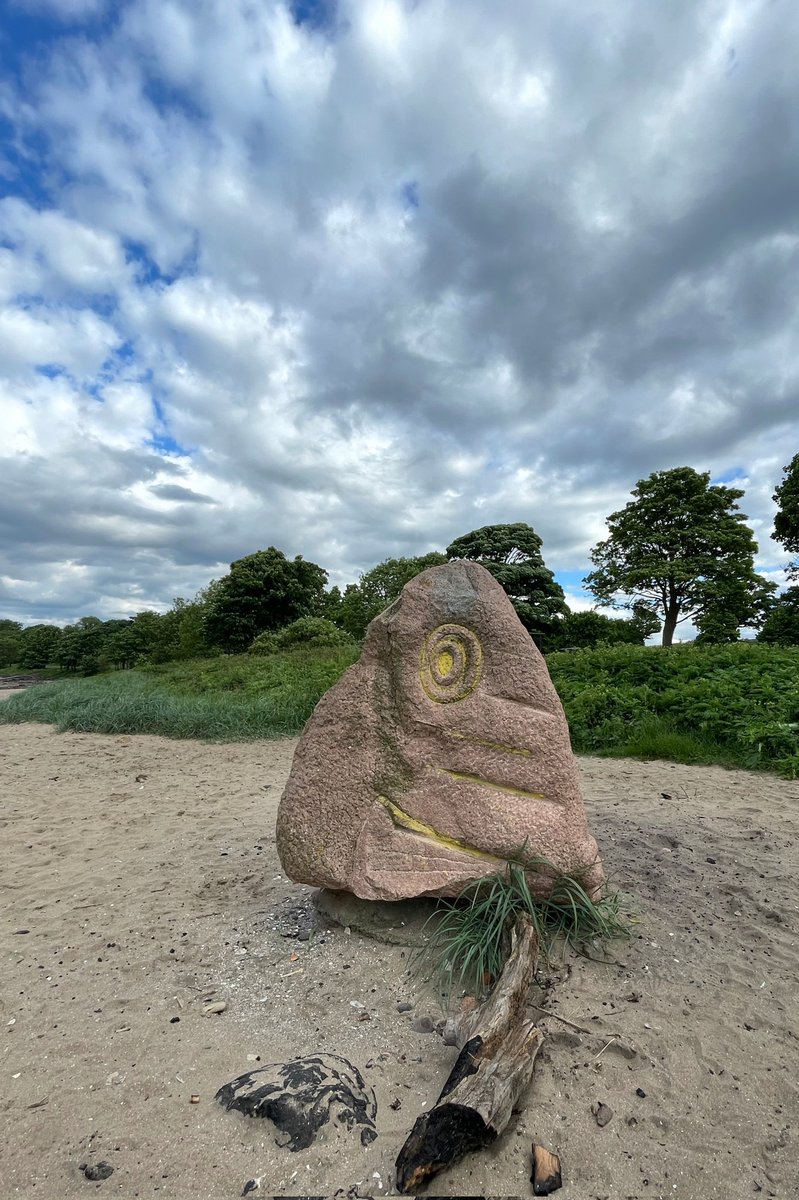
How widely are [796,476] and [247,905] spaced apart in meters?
18.6

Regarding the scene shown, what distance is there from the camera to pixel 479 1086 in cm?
198

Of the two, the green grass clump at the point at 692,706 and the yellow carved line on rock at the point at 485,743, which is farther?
the green grass clump at the point at 692,706

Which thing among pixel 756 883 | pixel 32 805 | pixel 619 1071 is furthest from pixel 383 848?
pixel 32 805

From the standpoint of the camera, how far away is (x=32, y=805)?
6.40 m

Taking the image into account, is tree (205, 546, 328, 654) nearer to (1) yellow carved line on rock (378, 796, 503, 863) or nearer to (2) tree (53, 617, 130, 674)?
(2) tree (53, 617, 130, 674)

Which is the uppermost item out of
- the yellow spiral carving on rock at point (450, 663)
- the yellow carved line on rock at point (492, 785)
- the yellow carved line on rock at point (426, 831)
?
the yellow spiral carving on rock at point (450, 663)

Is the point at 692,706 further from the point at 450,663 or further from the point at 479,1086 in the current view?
the point at 479,1086

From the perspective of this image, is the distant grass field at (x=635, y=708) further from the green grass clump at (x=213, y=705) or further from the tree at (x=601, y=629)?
the tree at (x=601, y=629)

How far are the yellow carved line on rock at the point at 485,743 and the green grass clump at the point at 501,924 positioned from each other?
0.51 meters

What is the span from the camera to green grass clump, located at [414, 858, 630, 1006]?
276cm

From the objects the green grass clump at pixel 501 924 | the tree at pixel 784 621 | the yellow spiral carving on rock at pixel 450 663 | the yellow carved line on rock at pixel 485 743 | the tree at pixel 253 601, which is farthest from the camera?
the tree at pixel 253 601

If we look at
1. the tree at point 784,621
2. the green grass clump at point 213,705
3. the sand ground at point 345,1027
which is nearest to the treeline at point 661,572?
the tree at point 784,621

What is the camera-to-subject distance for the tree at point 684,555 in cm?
1795

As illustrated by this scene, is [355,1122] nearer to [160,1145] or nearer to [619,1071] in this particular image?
[160,1145]
